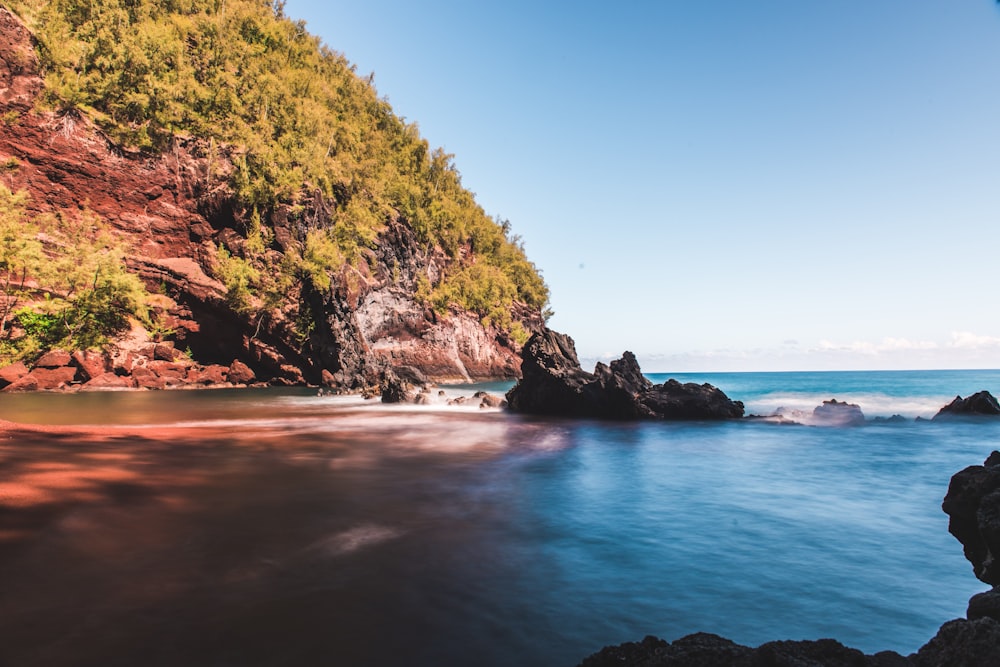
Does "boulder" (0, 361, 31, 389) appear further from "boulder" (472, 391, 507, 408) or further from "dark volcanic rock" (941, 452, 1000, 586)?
"dark volcanic rock" (941, 452, 1000, 586)

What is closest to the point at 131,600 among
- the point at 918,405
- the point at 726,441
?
the point at 726,441

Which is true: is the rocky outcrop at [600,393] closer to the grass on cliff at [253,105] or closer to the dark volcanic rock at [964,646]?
the dark volcanic rock at [964,646]

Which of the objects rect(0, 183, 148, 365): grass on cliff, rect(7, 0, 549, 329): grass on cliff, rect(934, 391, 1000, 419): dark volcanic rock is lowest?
rect(934, 391, 1000, 419): dark volcanic rock

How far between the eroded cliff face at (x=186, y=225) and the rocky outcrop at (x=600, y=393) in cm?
1432

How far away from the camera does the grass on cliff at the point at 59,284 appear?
67.4 feet

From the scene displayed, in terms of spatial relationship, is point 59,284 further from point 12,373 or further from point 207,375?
point 207,375

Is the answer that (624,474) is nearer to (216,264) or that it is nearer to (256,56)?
(216,264)

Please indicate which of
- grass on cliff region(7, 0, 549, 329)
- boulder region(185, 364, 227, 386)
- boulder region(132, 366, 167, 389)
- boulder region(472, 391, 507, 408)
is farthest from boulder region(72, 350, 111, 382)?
boulder region(472, 391, 507, 408)

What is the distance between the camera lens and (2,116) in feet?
81.2

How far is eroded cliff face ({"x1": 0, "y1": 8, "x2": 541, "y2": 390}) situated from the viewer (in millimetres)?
25594

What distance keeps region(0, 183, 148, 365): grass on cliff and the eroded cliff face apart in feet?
4.38

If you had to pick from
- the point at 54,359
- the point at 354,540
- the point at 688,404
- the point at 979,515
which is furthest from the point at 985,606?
the point at 54,359

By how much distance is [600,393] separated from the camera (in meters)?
19.2

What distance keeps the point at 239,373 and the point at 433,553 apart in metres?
31.4
